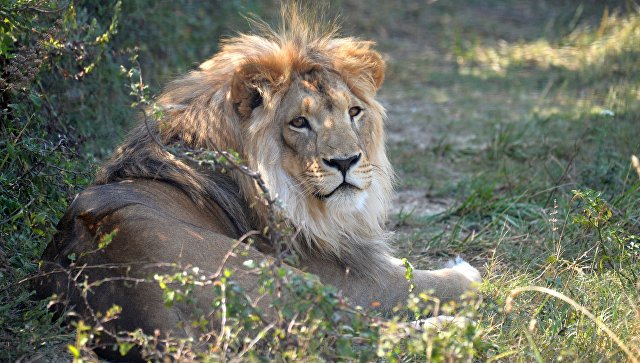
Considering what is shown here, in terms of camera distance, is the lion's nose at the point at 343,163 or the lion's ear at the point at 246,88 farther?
the lion's ear at the point at 246,88

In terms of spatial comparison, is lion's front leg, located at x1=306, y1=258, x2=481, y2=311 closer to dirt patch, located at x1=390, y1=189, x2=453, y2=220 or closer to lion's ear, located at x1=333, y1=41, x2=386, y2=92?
lion's ear, located at x1=333, y1=41, x2=386, y2=92

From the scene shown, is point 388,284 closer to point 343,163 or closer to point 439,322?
point 439,322

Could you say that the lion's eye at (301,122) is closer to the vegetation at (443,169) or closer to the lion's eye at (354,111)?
the lion's eye at (354,111)

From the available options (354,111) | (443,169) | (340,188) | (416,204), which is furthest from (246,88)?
(443,169)

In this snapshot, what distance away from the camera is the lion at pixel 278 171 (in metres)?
3.71

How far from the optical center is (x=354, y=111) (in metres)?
4.16

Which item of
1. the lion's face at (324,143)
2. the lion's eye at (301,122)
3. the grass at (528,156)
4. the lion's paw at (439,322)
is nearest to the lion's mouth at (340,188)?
the lion's face at (324,143)

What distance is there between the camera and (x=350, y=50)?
4.32 meters

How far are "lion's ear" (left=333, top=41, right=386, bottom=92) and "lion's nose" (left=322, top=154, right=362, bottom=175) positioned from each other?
1.61 ft

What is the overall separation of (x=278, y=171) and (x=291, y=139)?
16 cm

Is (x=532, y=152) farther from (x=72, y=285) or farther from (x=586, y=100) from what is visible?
(x=72, y=285)

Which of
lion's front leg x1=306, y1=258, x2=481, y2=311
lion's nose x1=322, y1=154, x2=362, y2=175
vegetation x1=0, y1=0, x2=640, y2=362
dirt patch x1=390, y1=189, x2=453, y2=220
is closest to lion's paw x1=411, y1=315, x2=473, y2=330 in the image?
vegetation x1=0, y1=0, x2=640, y2=362

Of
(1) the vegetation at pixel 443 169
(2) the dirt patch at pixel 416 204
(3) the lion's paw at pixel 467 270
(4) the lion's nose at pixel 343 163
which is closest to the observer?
(1) the vegetation at pixel 443 169

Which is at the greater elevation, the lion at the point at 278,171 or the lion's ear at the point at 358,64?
the lion's ear at the point at 358,64
